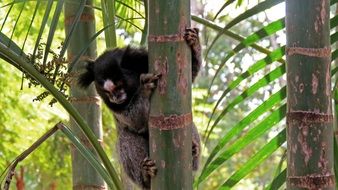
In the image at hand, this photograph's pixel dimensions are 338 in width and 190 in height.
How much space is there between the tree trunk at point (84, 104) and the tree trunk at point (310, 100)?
0.98 meters

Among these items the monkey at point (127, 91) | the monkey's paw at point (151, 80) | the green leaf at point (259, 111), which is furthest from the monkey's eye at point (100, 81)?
the monkey's paw at point (151, 80)

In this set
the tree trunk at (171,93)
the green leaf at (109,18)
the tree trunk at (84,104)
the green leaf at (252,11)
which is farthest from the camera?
the tree trunk at (84,104)

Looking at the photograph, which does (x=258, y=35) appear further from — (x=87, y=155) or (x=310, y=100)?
(x=87, y=155)

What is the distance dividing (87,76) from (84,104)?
0.52 feet

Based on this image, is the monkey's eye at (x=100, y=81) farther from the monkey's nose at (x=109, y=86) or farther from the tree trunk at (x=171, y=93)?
the tree trunk at (x=171, y=93)

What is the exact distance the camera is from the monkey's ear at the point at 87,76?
264 cm

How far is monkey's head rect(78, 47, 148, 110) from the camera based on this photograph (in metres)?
2.62

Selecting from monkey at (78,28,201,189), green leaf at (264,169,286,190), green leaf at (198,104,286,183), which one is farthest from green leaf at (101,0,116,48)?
green leaf at (264,169,286,190)

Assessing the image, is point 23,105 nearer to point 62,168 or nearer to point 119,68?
point 62,168

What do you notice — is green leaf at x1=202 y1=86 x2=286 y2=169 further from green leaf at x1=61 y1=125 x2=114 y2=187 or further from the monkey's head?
the monkey's head

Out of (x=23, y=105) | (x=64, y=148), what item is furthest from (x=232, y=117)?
(x=23, y=105)

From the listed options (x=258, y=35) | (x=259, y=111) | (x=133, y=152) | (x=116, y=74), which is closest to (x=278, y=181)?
(x=259, y=111)

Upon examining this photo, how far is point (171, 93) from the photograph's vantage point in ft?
5.26

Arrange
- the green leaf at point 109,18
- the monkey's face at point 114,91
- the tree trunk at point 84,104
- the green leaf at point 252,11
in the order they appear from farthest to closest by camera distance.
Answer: the monkey's face at point 114,91, the tree trunk at point 84,104, the green leaf at point 109,18, the green leaf at point 252,11
